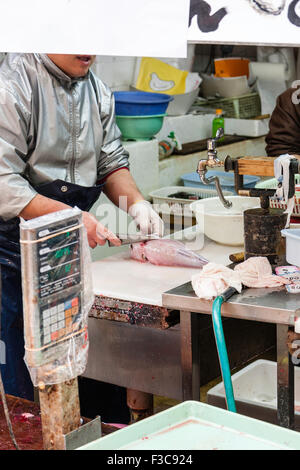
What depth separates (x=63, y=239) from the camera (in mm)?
1321

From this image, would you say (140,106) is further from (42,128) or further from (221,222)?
(42,128)

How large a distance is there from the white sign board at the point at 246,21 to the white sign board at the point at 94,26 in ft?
0.29

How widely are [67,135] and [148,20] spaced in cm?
179

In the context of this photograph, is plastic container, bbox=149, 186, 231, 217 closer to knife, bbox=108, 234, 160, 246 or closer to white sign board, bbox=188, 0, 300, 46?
knife, bbox=108, 234, 160, 246

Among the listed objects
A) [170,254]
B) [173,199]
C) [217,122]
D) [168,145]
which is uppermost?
[217,122]

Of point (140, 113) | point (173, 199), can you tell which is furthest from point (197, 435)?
point (140, 113)

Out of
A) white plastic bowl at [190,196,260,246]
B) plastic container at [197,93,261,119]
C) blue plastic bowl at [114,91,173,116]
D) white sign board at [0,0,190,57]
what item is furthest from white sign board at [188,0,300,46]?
plastic container at [197,93,261,119]

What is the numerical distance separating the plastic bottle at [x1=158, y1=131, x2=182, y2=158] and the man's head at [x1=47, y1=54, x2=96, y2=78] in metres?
2.85

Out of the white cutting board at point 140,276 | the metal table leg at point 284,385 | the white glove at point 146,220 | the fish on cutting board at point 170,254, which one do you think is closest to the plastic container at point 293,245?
the metal table leg at point 284,385

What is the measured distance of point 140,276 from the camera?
9.71 feet

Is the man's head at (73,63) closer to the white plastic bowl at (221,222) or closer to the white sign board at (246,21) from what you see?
the white plastic bowl at (221,222)

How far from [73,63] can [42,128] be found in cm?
30

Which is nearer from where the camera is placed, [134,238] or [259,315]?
[259,315]

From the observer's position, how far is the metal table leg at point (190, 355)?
2.49 meters
